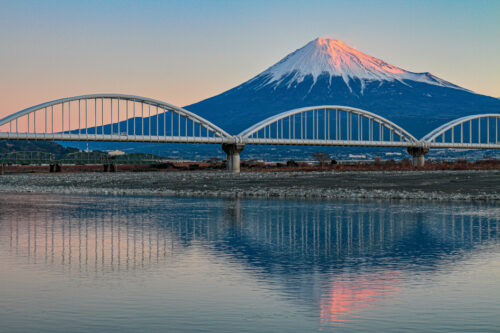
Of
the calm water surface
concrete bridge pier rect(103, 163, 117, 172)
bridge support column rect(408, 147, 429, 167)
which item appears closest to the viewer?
the calm water surface

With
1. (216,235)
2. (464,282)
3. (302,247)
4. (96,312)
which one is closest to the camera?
(96,312)

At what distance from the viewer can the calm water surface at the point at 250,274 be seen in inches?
430

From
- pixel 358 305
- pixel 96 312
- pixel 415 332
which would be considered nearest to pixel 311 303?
pixel 358 305

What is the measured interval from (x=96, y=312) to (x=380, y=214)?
20.5 m

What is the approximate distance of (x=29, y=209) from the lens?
3391 cm

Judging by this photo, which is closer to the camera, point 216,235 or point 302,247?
point 302,247

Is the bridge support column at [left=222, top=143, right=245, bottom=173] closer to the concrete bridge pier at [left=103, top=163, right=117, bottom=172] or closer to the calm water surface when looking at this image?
the concrete bridge pier at [left=103, top=163, right=117, bottom=172]

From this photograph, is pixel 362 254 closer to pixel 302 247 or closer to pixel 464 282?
pixel 302 247

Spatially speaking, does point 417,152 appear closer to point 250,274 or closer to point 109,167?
point 109,167

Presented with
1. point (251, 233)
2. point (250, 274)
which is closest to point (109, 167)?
point (251, 233)

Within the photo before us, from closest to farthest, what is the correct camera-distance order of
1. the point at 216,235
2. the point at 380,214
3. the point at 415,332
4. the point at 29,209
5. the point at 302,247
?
the point at 415,332, the point at 302,247, the point at 216,235, the point at 380,214, the point at 29,209

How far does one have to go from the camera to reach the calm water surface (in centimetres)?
1091

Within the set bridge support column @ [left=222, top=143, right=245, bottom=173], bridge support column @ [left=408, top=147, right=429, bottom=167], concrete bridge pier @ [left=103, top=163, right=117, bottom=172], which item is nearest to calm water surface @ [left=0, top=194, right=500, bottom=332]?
concrete bridge pier @ [left=103, top=163, right=117, bottom=172]

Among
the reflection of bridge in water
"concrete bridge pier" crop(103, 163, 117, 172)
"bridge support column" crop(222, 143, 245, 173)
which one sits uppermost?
"bridge support column" crop(222, 143, 245, 173)
